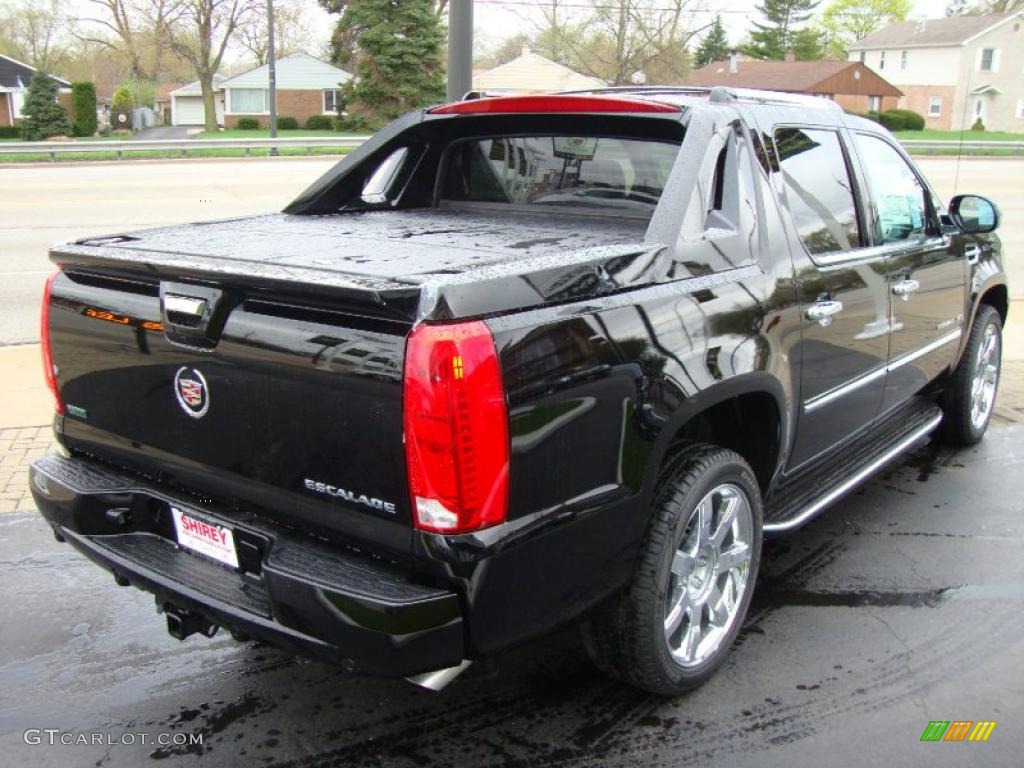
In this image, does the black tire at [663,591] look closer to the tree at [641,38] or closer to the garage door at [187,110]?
the tree at [641,38]

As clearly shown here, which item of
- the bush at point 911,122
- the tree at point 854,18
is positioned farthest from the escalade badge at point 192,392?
the tree at point 854,18

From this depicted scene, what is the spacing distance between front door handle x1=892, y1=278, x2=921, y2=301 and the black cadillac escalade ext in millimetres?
56

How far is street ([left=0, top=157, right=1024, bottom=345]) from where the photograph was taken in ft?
35.5

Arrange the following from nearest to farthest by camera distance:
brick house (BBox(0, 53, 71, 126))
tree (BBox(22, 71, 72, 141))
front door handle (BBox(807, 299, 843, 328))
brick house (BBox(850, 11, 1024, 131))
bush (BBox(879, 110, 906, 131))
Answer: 1. front door handle (BBox(807, 299, 843, 328))
2. tree (BBox(22, 71, 72, 141))
3. bush (BBox(879, 110, 906, 131))
4. brick house (BBox(0, 53, 71, 126))
5. brick house (BBox(850, 11, 1024, 131))

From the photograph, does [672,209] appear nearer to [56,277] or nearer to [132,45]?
[56,277]

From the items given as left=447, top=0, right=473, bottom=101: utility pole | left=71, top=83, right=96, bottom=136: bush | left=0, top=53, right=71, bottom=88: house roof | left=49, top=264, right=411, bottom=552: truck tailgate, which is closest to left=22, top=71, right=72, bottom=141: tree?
left=71, top=83, right=96, bottom=136: bush

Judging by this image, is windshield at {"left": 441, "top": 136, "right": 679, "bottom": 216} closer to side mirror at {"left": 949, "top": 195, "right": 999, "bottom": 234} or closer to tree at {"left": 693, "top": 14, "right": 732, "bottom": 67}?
side mirror at {"left": 949, "top": 195, "right": 999, "bottom": 234}

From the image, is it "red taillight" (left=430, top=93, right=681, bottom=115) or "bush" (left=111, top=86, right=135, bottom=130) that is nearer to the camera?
"red taillight" (left=430, top=93, right=681, bottom=115)

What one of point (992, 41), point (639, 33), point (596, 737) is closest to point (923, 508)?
point (596, 737)

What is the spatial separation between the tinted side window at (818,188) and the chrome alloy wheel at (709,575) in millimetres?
1108

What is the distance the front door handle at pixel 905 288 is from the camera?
4.17 meters

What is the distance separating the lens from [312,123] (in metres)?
57.0

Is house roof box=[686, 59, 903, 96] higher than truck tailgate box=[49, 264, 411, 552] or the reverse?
higher

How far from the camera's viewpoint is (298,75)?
61.9 m
